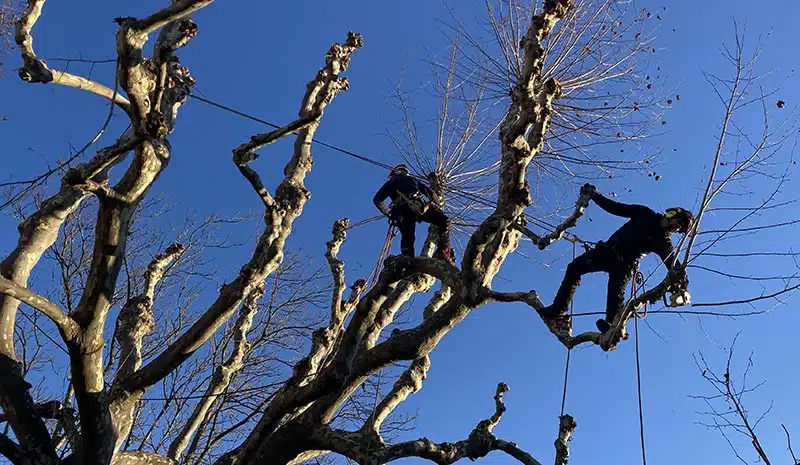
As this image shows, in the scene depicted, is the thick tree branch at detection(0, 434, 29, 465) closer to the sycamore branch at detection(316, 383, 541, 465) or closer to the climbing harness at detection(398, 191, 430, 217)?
the sycamore branch at detection(316, 383, 541, 465)

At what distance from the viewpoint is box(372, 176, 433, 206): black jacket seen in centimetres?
631

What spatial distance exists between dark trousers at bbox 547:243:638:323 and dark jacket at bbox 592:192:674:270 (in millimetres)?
60

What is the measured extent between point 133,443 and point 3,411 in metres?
4.03

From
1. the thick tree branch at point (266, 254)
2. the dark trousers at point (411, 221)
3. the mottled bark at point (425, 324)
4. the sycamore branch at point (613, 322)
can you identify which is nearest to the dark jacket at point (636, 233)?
the mottled bark at point (425, 324)

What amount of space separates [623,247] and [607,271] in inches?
8.8

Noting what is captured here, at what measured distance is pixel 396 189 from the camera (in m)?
6.30

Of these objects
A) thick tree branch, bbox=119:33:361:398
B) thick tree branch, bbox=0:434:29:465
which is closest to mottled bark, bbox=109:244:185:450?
thick tree branch, bbox=119:33:361:398

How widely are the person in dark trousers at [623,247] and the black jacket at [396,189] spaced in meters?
1.73

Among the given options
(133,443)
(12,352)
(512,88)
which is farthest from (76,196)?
(133,443)

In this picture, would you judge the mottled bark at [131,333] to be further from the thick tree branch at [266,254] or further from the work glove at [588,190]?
the work glove at [588,190]

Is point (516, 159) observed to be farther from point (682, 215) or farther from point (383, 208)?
point (383, 208)

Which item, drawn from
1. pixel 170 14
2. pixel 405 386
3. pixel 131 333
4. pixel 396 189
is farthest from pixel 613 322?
pixel 131 333

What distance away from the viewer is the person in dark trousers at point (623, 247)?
5074 mm

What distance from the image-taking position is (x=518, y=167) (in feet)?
14.8
